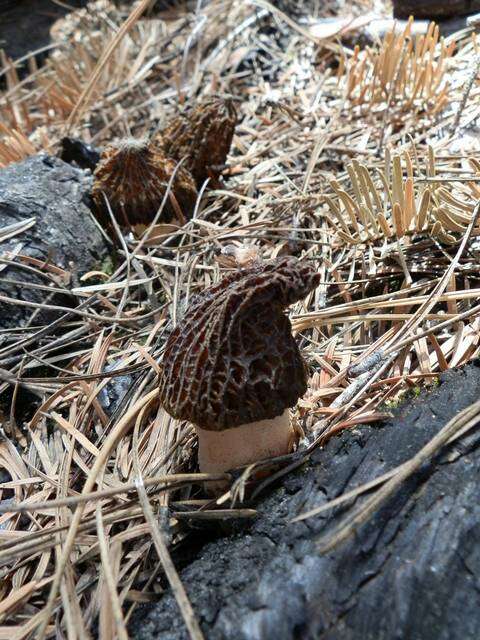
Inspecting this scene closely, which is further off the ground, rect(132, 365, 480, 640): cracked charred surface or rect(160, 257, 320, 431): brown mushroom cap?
rect(160, 257, 320, 431): brown mushroom cap

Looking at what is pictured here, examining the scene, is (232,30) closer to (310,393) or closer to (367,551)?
(310,393)

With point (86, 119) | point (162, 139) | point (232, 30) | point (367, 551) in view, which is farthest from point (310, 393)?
point (232, 30)

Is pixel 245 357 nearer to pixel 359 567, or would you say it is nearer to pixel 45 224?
pixel 359 567

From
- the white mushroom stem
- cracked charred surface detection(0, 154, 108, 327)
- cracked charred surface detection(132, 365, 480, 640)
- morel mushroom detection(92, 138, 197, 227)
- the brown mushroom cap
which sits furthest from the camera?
morel mushroom detection(92, 138, 197, 227)

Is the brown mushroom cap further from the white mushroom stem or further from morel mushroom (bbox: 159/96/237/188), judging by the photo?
morel mushroom (bbox: 159/96/237/188)

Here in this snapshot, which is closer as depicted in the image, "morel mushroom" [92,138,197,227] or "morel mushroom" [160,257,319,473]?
"morel mushroom" [160,257,319,473]

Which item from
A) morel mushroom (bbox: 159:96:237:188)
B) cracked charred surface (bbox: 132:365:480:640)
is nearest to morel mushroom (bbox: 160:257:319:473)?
cracked charred surface (bbox: 132:365:480:640)

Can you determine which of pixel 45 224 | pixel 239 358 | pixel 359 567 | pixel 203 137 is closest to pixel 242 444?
pixel 239 358
